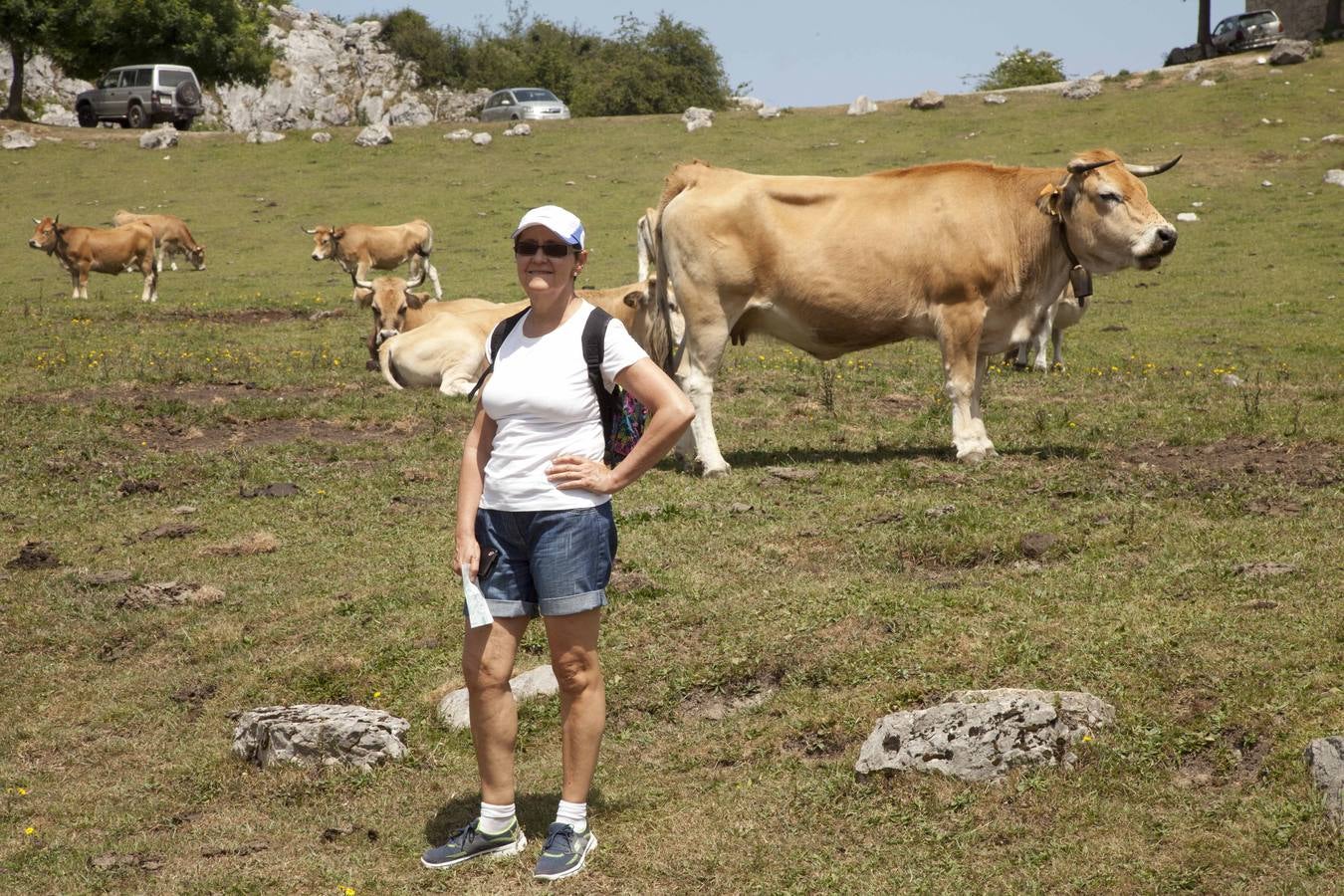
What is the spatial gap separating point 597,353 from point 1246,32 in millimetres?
52774

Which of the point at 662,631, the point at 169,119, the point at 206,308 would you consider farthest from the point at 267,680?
the point at 169,119

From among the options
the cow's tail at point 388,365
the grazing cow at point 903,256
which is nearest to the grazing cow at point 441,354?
the cow's tail at point 388,365

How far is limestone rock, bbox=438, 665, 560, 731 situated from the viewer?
7094mm

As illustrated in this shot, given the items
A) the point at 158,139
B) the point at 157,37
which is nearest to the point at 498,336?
the point at 158,139

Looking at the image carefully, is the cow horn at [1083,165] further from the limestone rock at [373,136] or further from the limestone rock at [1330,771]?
the limestone rock at [373,136]

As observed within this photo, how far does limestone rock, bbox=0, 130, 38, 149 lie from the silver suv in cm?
642

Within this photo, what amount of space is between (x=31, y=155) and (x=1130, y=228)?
1369 inches

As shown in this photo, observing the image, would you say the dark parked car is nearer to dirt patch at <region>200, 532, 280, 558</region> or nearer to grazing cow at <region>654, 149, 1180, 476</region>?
grazing cow at <region>654, 149, 1180, 476</region>

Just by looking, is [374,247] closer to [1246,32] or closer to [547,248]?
[547,248]

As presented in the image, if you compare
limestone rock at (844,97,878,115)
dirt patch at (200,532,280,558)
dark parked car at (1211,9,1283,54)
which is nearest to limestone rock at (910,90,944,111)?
limestone rock at (844,97,878,115)

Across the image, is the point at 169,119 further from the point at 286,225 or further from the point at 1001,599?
the point at 1001,599

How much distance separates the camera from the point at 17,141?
39.6 meters

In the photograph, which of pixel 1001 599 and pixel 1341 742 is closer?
pixel 1341 742

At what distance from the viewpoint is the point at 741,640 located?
7.49 metres
